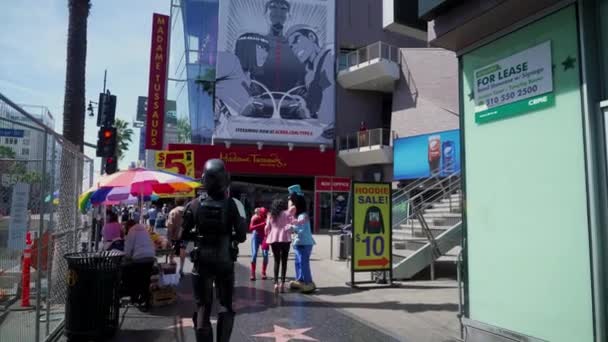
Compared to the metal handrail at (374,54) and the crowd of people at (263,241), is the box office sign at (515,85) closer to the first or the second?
the crowd of people at (263,241)

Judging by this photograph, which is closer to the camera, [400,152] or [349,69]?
[400,152]

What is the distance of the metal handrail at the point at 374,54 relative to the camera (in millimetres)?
25312

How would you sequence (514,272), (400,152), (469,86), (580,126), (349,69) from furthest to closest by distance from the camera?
(349,69), (400,152), (469,86), (514,272), (580,126)

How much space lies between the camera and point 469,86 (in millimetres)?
5824

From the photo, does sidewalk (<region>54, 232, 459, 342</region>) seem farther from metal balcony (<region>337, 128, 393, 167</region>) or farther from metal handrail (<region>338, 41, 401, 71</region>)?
metal handrail (<region>338, 41, 401, 71</region>)

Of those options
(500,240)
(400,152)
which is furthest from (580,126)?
(400,152)

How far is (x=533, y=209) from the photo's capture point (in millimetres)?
4848

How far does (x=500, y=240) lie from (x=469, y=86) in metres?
1.89

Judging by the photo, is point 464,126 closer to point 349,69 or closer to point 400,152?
point 400,152

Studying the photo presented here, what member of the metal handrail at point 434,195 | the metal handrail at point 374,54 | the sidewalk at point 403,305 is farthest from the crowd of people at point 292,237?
the metal handrail at point 374,54

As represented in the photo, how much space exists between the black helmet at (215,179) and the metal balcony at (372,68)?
69.7ft

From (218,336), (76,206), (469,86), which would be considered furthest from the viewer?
(76,206)

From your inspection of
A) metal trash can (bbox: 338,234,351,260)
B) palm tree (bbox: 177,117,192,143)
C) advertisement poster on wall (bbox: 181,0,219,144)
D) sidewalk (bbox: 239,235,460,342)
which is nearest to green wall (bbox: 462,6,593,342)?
sidewalk (bbox: 239,235,460,342)

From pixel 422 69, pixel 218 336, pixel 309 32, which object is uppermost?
pixel 309 32
